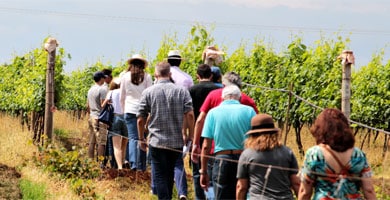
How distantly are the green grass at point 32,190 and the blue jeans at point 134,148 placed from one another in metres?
1.18

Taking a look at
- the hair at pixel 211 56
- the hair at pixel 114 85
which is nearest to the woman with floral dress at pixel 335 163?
the hair at pixel 211 56

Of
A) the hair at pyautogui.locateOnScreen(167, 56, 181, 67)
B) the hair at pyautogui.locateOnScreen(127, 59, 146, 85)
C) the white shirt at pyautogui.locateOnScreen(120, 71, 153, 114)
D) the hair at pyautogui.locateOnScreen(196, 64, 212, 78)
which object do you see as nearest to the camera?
the hair at pyautogui.locateOnScreen(196, 64, 212, 78)

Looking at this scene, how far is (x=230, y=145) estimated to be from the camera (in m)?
6.80

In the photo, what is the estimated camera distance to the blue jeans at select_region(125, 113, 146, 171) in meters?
10.1

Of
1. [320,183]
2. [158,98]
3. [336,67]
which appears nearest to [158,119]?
[158,98]

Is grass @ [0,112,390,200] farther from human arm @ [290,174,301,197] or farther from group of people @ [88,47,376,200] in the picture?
human arm @ [290,174,301,197]

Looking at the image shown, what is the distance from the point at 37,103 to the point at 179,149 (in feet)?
36.2

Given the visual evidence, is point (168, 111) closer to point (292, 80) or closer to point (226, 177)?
point (226, 177)

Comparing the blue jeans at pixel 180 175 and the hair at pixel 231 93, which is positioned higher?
the hair at pixel 231 93

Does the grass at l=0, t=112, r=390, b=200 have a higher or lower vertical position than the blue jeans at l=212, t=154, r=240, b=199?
lower

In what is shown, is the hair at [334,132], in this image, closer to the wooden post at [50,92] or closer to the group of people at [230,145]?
the group of people at [230,145]

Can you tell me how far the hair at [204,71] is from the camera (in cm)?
812

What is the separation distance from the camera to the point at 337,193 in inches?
210

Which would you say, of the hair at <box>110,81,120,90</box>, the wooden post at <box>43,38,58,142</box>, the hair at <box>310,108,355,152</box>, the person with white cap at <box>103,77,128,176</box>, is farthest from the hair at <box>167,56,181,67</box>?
the wooden post at <box>43,38,58,142</box>
